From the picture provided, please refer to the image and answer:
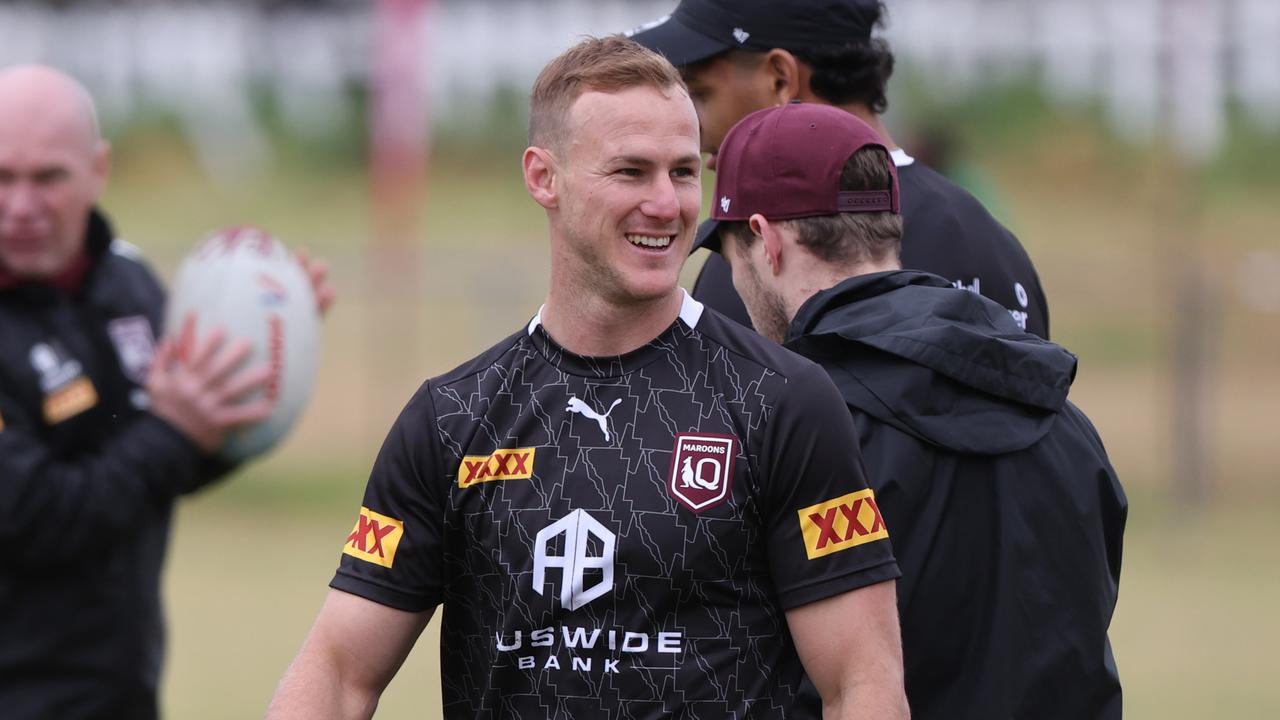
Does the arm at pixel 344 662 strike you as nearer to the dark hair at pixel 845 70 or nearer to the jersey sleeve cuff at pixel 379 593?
the jersey sleeve cuff at pixel 379 593

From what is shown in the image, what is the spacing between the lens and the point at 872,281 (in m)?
3.38

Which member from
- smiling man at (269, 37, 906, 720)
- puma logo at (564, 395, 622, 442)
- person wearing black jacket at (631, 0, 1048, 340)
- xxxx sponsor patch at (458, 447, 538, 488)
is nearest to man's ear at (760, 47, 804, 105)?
person wearing black jacket at (631, 0, 1048, 340)

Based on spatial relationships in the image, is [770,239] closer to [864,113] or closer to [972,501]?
[972,501]

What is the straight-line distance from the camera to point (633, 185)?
3070mm

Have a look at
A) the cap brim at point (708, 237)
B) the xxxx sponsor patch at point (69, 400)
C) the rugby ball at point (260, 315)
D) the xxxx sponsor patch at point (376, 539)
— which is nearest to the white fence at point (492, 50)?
the rugby ball at point (260, 315)

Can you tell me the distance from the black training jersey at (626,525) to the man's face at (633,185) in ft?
0.50

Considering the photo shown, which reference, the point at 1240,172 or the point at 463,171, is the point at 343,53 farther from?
the point at 1240,172

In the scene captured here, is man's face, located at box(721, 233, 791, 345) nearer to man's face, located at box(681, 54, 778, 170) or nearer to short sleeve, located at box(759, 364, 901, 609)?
short sleeve, located at box(759, 364, 901, 609)

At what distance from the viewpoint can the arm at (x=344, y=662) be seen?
10.1 ft

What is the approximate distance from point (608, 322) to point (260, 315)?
239 cm

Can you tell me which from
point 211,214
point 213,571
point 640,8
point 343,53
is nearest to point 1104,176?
point 640,8

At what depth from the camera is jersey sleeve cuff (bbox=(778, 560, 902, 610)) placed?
2.94m

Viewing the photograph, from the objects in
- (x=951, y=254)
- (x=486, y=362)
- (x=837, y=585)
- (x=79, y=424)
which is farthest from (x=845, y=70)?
(x=79, y=424)

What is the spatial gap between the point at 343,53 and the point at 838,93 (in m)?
24.4
